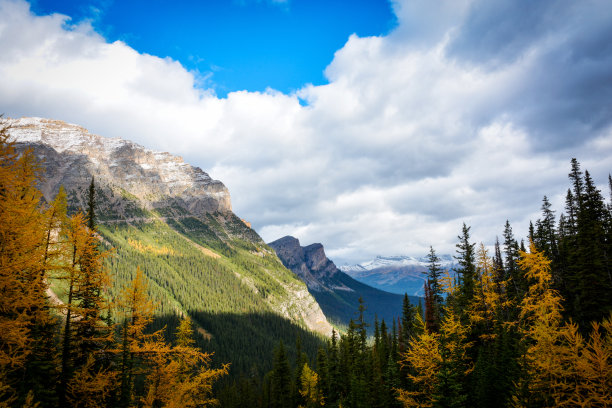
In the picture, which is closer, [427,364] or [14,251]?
[14,251]

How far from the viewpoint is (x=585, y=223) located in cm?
4181

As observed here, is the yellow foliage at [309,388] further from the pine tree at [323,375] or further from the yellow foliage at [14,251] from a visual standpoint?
the yellow foliage at [14,251]

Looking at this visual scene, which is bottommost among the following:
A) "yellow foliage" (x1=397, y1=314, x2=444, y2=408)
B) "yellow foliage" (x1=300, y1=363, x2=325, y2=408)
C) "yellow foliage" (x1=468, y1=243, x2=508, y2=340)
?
"yellow foliage" (x1=300, y1=363, x2=325, y2=408)

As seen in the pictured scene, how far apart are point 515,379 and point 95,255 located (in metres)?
34.4

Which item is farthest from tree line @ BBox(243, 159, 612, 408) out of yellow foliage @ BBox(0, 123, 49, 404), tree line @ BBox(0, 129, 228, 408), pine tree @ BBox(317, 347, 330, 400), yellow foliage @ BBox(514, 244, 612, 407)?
yellow foliage @ BBox(0, 123, 49, 404)

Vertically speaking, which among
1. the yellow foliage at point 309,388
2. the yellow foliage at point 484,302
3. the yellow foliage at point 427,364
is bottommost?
the yellow foliage at point 309,388

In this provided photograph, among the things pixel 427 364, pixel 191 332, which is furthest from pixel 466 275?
pixel 191 332

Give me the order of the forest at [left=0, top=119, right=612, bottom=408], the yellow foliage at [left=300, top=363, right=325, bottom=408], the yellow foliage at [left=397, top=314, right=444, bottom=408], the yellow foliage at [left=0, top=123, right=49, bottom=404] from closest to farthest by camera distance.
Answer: the yellow foliage at [left=0, top=123, right=49, bottom=404] < the forest at [left=0, top=119, right=612, bottom=408] < the yellow foliage at [left=397, top=314, right=444, bottom=408] < the yellow foliage at [left=300, top=363, right=325, bottom=408]

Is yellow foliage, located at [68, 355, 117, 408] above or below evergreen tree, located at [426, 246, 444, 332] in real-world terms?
below

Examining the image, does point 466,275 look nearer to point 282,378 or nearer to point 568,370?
point 568,370

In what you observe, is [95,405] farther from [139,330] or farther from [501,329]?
[501,329]

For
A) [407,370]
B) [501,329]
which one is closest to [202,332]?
[407,370]

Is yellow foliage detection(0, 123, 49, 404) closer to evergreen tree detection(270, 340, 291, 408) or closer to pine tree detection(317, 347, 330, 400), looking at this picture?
evergreen tree detection(270, 340, 291, 408)

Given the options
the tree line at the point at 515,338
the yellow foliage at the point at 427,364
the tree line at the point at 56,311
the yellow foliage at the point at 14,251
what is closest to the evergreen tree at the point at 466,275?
the tree line at the point at 515,338
